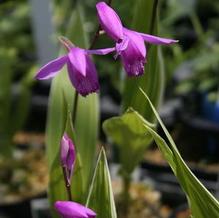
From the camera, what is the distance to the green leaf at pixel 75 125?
43.9 inches

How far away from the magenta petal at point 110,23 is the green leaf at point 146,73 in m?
0.25

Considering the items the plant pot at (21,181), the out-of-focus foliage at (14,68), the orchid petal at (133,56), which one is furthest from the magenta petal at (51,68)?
the plant pot at (21,181)

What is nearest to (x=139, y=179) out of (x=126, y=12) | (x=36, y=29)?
(x=126, y=12)

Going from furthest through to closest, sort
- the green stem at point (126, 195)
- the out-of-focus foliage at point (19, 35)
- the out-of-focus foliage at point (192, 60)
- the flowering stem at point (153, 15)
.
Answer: the out-of-focus foliage at point (19, 35) → the out-of-focus foliage at point (192, 60) → the green stem at point (126, 195) → the flowering stem at point (153, 15)

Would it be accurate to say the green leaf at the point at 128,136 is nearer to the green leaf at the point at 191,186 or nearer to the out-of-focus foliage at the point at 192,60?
the green leaf at the point at 191,186

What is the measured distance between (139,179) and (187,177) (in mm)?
844

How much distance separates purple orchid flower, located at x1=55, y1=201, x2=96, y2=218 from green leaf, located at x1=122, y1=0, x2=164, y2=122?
0.36m

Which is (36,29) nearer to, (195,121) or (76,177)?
(195,121)

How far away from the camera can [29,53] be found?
2.54 metres

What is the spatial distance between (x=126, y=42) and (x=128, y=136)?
1.32ft

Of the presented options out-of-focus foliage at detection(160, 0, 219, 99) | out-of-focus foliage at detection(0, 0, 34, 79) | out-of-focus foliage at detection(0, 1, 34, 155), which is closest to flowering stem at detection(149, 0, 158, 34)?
out-of-focus foliage at detection(0, 1, 34, 155)

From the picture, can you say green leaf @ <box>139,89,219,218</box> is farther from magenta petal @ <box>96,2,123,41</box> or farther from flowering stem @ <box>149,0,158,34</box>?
flowering stem @ <box>149,0,158,34</box>

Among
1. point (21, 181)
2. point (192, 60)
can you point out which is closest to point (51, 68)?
point (21, 181)

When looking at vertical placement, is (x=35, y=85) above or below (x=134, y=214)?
above
